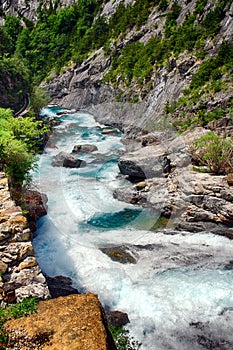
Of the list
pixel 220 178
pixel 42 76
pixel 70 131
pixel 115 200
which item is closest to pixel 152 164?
pixel 115 200

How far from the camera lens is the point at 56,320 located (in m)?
5.51

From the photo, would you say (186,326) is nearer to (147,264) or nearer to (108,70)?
(147,264)

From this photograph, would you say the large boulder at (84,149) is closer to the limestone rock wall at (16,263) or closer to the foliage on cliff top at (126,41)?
the foliage on cliff top at (126,41)

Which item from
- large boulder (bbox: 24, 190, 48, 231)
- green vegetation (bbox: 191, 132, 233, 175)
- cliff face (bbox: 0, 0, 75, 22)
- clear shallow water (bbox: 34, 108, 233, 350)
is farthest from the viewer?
cliff face (bbox: 0, 0, 75, 22)

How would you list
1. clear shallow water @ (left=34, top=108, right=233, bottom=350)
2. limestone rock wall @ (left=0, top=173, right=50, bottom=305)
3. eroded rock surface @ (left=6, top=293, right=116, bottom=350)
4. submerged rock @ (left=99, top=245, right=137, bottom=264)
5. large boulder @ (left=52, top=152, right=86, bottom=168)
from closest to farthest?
eroded rock surface @ (left=6, top=293, right=116, bottom=350) → limestone rock wall @ (left=0, top=173, right=50, bottom=305) → clear shallow water @ (left=34, top=108, right=233, bottom=350) → submerged rock @ (left=99, top=245, right=137, bottom=264) → large boulder @ (left=52, top=152, right=86, bottom=168)

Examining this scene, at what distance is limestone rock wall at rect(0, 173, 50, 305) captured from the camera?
712 centimetres

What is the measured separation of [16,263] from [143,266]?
575 centimetres

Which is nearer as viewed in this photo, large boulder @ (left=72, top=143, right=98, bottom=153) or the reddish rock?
the reddish rock

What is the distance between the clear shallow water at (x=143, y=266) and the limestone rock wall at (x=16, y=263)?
3816 millimetres

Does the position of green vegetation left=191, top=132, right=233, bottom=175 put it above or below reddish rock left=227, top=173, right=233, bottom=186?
above

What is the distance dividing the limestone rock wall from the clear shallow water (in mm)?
3816

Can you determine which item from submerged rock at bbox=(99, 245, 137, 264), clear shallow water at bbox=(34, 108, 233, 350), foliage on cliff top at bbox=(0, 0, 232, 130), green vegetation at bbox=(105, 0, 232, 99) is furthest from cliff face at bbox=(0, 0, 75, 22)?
submerged rock at bbox=(99, 245, 137, 264)

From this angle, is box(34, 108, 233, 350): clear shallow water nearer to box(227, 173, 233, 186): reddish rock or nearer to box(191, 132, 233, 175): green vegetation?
box(227, 173, 233, 186): reddish rock

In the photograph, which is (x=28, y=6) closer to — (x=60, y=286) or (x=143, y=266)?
(x=143, y=266)
